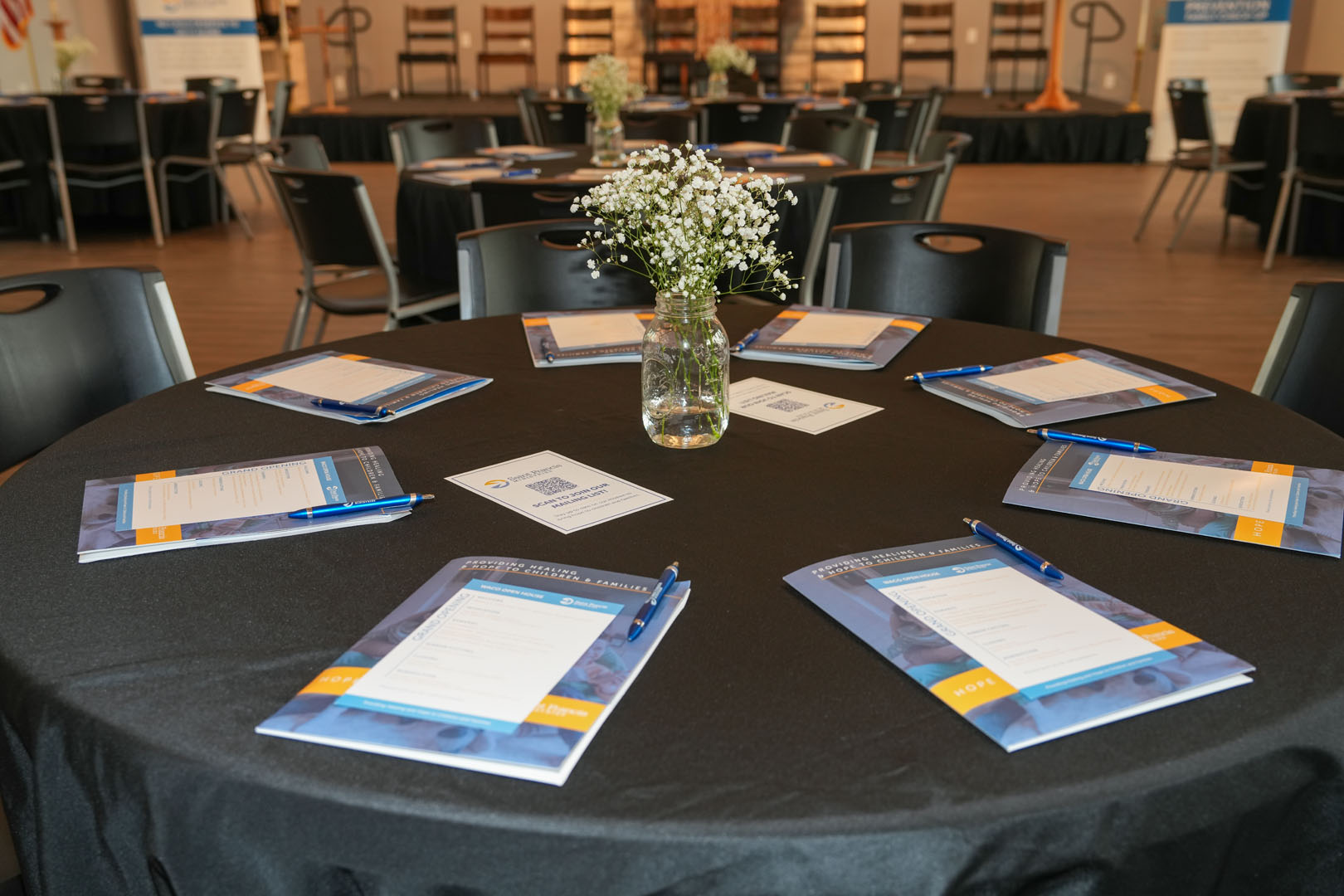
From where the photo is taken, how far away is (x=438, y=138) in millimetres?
4434

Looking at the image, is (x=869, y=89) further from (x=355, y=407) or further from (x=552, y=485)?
(x=552, y=485)

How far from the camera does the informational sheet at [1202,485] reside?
3.59 feet

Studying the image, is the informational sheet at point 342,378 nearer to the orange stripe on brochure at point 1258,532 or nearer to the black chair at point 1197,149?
the orange stripe on brochure at point 1258,532

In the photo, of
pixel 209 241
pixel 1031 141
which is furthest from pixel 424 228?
pixel 1031 141

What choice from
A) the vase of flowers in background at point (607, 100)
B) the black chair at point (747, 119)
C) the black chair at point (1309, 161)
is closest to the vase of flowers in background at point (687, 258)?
the vase of flowers in background at point (607, 100)

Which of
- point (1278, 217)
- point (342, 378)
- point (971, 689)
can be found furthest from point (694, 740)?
point (1278, 217)

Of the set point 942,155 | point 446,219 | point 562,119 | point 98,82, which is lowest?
point 446,219

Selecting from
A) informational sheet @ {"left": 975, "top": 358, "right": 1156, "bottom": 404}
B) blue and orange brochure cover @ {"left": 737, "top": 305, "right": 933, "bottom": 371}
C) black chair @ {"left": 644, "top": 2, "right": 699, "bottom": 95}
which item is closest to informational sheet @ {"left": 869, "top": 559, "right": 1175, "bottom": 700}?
informational sheet @ {"left": 975, "top": 358, "right": 1156, "bottom": 404}

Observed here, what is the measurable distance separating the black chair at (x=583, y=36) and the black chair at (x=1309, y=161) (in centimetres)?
781

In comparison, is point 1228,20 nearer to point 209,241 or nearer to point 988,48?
point 988,48

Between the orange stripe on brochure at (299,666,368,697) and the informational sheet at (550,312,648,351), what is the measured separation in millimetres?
920

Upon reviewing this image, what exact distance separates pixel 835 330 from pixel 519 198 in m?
1.59

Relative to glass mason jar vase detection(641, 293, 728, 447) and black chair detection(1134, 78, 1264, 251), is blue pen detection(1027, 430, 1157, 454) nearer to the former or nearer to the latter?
glass mason jar vase detection(641, 293, 728, 447)

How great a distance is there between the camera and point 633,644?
86 centimetres
